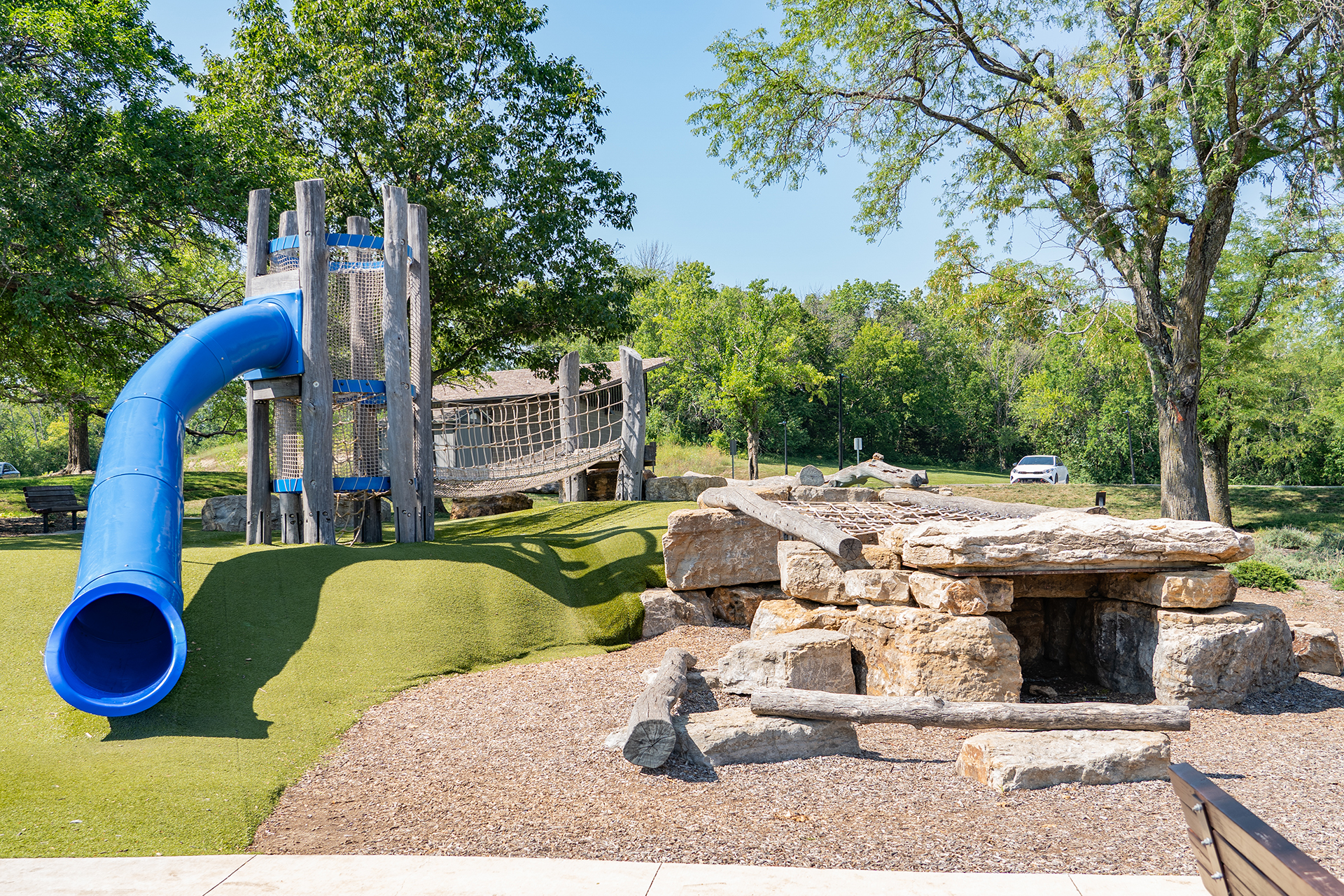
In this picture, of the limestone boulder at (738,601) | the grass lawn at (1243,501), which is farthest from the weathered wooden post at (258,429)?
the grass lawn at (1243,501)

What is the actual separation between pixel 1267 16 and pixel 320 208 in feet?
39.2

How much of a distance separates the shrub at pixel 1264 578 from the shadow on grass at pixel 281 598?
8.11 m

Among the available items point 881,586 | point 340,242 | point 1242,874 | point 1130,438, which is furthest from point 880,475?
point 1130,438

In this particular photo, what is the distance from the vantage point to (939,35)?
47.1 ft

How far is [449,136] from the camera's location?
Answer: 48.8ft

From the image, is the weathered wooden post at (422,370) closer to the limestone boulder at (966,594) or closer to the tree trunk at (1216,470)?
the limestone boulder at (966,594)

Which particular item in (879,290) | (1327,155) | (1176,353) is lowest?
(1176,353)

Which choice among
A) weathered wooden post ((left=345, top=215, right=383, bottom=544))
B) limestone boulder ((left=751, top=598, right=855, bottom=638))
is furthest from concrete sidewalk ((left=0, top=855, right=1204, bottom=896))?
weathered wooden post ((left=345, top=215, right=383, bottom=544))

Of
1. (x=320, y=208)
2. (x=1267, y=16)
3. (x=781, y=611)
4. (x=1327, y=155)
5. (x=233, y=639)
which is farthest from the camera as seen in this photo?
(x=1327, y=155)

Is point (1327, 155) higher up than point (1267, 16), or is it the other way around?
point (1267, 16)

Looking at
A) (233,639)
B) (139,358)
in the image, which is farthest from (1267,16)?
(139,358)

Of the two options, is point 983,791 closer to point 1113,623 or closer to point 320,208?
point 1113,623

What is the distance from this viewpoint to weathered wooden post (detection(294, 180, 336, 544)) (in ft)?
29.8

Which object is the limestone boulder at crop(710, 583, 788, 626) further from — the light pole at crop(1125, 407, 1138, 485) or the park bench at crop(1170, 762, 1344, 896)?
the light pole at crop(1125, 407, 1138, 485)
